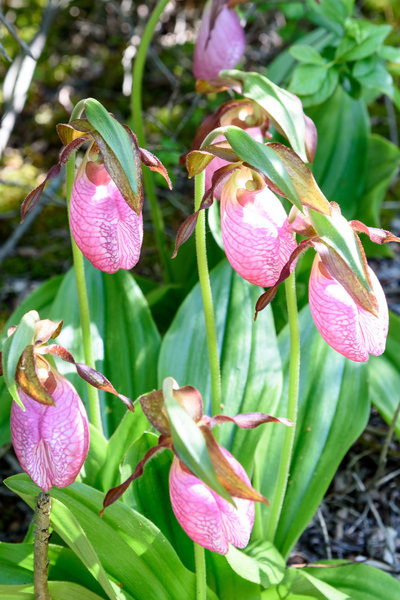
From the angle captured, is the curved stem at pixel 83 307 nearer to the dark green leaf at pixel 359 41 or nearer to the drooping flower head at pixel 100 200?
the drooping flower head at pixel 100 200

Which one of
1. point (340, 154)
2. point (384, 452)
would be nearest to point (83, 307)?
point (384, 452)

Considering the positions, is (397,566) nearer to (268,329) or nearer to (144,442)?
(268,329)

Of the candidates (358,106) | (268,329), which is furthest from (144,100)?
(268,329)

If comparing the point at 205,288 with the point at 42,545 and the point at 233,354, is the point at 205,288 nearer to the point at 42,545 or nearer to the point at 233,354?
the point at 233,354

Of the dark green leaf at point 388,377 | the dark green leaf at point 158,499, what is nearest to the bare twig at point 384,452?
the dark green leaf at point 388,377

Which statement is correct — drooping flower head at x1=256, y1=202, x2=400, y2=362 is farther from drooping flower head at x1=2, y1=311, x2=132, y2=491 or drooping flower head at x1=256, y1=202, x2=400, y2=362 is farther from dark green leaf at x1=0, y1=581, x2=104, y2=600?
dark green leaf at x1=0, y1=581, x2=104, y2=600
